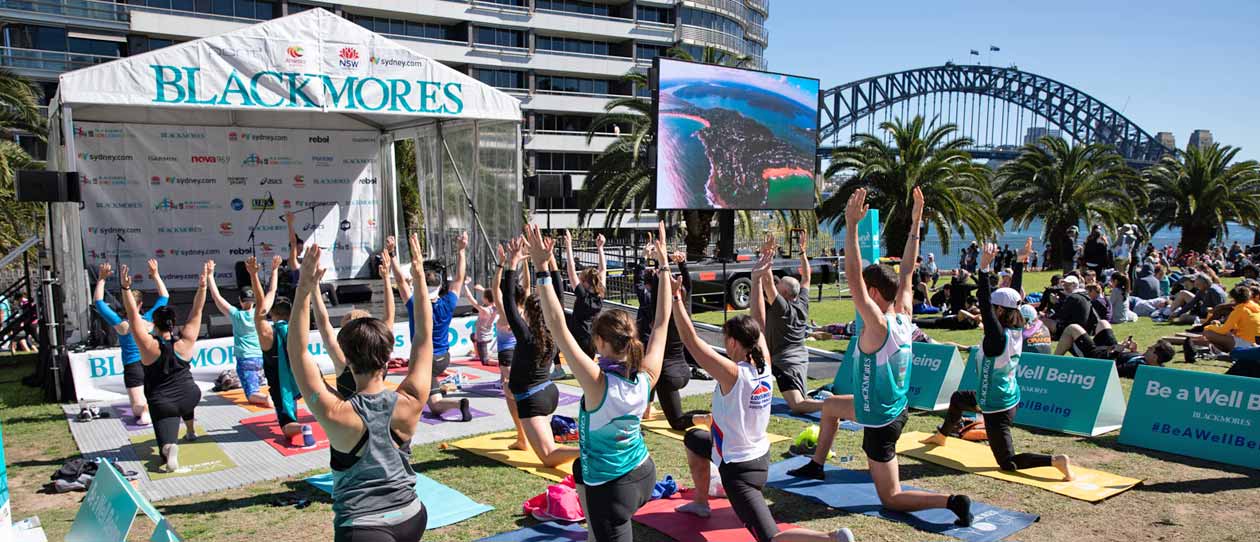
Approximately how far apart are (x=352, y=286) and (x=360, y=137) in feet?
10.7

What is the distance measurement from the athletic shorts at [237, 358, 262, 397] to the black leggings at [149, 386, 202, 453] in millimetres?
2371

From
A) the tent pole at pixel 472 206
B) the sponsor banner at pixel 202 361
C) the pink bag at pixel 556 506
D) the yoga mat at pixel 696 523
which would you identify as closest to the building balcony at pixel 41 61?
the tent pole at pixel 472 206

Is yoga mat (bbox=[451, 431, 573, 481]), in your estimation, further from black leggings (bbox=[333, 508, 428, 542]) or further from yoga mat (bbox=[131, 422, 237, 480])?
black leggings (bbox=[333, 508, 428, 542])

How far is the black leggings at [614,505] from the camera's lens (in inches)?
151

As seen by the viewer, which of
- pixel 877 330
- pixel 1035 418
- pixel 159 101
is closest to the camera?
pixel 877 330

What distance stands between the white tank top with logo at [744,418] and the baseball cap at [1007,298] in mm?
2838

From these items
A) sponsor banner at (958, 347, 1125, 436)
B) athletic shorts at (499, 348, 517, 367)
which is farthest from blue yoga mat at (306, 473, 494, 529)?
sponsor banner at (958, 347, 1125, 436)

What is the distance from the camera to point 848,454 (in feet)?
23.3

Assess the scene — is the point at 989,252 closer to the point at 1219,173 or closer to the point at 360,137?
the point at 360,137

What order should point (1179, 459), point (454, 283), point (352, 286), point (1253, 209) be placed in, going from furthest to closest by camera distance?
point (1253, 209) → point (352, 286) → point (454, 283) → point (1179, 459)

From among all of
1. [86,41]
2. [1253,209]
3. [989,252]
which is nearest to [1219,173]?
[1253,209]

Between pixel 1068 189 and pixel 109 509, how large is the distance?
1261 inches

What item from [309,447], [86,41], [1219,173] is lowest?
[309,447]

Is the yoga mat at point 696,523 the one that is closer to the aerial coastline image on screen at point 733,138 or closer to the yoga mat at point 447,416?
the yoga mat at point 447,416
